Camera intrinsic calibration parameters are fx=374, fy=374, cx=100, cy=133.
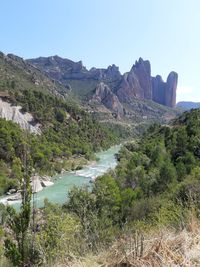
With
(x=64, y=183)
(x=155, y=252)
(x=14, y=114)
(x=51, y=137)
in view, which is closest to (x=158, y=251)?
(x=155, y=252)

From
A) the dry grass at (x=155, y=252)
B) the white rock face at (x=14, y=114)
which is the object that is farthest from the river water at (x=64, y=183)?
the dry grass at (x=155, y=252)

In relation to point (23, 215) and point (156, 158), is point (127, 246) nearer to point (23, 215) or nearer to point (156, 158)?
point (23, 215)

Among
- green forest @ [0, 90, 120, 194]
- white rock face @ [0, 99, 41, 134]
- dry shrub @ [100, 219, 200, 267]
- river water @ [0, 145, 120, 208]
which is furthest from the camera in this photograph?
white rock face @ [0, 99, 41, 134]

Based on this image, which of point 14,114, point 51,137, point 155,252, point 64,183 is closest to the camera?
point 155,252

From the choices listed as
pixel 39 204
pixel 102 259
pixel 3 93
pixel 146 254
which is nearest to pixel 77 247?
pixel 102 259

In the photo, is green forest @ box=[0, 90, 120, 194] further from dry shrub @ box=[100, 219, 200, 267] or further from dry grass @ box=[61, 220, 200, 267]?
dry shrub @ box=[100, 219, 200, 267]

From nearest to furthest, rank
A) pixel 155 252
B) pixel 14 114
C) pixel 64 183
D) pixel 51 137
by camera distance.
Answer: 1. pixel 155 252
2. pixel 64 183
3. pixel 14 114
4. pixel 51 137

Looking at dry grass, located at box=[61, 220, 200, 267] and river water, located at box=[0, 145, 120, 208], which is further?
river water, located at box=[0, 145, 120, 208]

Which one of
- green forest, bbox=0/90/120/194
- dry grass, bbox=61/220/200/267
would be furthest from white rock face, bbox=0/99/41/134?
dry grass, bbox=61/220/200/267

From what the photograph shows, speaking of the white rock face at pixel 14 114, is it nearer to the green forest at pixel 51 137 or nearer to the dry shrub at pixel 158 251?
the green forest at pixel 51 137

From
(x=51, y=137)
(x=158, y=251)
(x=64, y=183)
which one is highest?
(x=158, y=251)

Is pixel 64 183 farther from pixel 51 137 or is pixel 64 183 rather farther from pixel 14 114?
pixel 14 114

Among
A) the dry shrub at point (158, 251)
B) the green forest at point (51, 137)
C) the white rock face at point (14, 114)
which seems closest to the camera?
the dry shrub at point (158, 251)

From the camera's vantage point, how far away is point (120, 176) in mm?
42094
